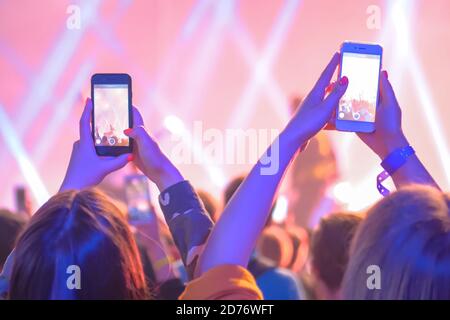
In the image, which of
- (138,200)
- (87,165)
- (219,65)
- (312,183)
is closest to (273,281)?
(138,200)

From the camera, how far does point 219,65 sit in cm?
366

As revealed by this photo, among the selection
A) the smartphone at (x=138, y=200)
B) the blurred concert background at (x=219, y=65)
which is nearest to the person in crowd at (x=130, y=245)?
the smartphone at (x=138, y=200)

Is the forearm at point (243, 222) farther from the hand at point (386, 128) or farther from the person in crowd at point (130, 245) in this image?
the hand at point (386, 128)

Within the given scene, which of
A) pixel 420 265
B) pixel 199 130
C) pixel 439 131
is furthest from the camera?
pixel 199 130

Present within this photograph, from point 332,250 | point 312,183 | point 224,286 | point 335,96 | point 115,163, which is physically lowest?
point 312,183

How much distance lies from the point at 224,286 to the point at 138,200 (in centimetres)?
129

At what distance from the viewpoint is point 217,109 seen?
3.66m

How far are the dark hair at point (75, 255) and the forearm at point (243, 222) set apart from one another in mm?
111

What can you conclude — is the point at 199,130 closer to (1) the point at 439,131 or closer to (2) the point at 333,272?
(1) the point at 439,131

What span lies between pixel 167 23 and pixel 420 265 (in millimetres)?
3016

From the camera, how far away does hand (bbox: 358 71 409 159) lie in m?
1.15

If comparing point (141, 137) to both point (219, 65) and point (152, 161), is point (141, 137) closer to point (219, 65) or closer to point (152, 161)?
point (152, 161)

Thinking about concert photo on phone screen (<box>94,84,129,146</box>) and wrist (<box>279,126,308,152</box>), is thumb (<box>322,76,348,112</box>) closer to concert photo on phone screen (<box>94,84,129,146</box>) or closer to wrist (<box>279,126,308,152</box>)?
wrist (<box>279,126,308,152</box>)
